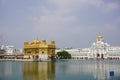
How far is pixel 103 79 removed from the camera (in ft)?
42.1

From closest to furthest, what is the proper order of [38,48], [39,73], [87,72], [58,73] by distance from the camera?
[39,73] → [58,73] → [87,72] → [38,48]

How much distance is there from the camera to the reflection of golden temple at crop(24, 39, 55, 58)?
4781 centimetres

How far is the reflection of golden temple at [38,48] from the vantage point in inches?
1882

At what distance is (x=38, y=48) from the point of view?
48.3m

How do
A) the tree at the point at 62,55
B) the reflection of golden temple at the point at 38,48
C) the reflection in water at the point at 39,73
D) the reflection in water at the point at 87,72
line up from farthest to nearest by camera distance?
1. the tree at the point at 62,55
2. the reflection of golden temple at the point at 38,48
3. the reflection in water at the point at 87,72
4. the reflection in water at the point at 39,73

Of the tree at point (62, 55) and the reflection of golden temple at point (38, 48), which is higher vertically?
the reflection of golden temple at point (38, 48)

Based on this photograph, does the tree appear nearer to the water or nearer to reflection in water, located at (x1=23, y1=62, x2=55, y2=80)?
the water

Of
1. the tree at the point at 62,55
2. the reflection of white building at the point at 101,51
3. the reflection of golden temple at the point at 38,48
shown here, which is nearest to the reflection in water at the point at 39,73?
the reflection of golden temple at the point at 38,48

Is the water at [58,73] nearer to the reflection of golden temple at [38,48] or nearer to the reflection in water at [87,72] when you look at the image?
the reflection in water at [87,72]

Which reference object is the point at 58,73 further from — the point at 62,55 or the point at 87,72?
the point at 62,55

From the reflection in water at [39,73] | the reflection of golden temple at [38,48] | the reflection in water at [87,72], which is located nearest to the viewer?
Answer: the reflection in water at [39,73]

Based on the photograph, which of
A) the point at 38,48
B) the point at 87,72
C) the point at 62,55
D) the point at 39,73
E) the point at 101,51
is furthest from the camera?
the point at 101,51

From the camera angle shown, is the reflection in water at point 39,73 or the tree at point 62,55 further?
the tree at point 62,55

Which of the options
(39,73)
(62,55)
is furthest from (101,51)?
(39,73)
